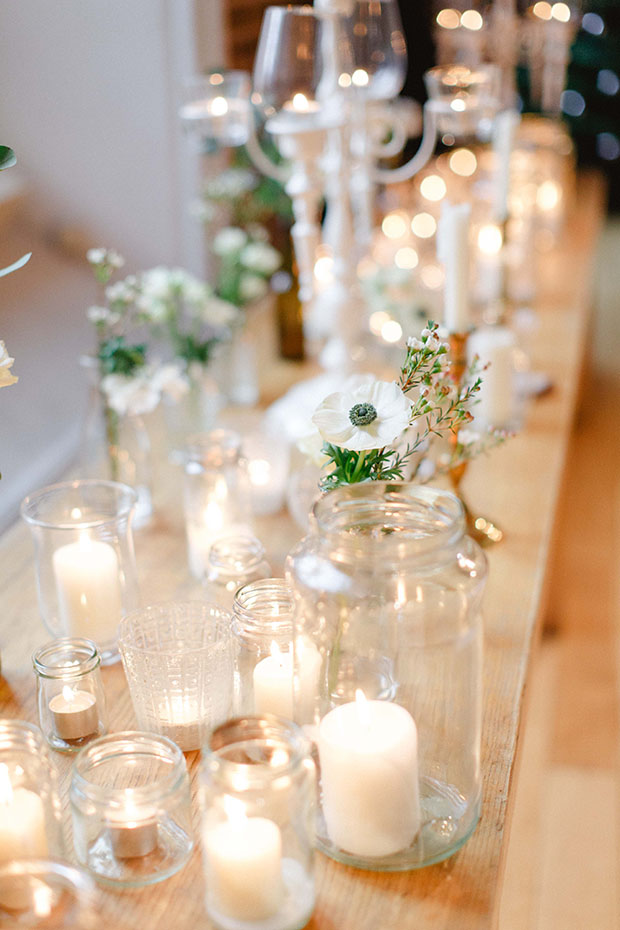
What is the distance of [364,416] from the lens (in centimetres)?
88

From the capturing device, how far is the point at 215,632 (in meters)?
0.99

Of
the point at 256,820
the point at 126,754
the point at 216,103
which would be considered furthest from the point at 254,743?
the point at 216,103

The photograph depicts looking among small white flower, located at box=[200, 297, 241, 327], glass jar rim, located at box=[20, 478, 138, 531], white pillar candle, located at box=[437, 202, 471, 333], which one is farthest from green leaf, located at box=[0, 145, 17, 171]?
small white flower, located at box=[200, 297, 241, 327]

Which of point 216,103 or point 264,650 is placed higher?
point 216,103

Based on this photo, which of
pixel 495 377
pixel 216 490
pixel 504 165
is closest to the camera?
pixel 216 490

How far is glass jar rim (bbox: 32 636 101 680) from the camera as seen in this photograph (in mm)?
924

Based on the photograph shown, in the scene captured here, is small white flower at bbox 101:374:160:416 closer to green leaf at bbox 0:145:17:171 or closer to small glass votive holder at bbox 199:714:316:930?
green leaf at bbox 0:145:17:171

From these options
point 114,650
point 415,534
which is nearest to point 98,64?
point 114,650

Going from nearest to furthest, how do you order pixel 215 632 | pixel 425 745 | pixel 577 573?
1. pixel 425 745
2. pixel 215 632
3. pixel 577 573

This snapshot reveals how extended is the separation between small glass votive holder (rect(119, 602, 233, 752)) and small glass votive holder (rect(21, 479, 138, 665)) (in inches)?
5.7

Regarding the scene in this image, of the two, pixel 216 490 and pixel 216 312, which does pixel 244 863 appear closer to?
pixel 216 490

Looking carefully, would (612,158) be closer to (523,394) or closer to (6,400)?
(523,394)

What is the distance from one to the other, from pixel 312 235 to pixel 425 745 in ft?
3.46

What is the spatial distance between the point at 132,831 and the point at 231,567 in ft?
1.24
